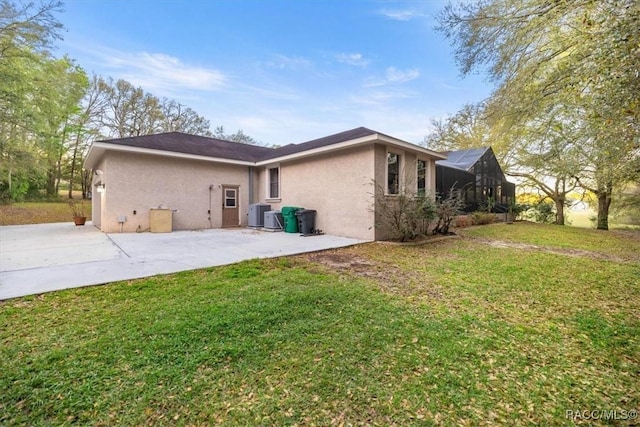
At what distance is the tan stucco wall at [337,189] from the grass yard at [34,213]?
15.6 meters

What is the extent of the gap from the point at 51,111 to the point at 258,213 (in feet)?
44.0

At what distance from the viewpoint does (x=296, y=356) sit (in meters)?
2.30

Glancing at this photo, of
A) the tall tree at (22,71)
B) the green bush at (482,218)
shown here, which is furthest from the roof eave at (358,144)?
the tall tree at (22,71)

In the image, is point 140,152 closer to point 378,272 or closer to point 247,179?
point 247,179

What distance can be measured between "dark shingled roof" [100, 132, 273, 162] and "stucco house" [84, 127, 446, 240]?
0.04 m

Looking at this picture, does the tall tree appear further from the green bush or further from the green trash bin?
the green bush

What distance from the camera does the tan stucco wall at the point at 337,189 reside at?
834 cm

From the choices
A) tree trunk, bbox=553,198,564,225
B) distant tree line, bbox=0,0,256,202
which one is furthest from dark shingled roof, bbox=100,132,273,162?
tree trunk, bbox=553,198,564,225

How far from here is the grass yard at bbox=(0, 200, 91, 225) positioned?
15080mm

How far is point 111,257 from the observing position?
5.46 metres

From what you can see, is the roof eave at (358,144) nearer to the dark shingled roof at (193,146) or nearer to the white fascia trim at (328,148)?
the white fascia trim at (328,148)

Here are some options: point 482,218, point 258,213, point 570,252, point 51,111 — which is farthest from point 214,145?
point 570,252

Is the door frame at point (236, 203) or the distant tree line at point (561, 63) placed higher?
the distant tree line at point (561, 63)

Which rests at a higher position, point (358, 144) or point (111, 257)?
point (358, 144)
